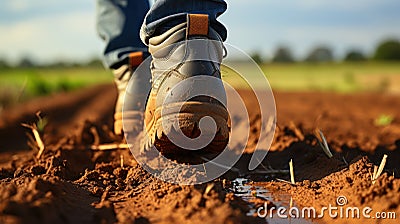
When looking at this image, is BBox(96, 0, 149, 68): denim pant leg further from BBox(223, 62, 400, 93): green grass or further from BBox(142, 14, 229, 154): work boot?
BBox(223, 62, 400, 93): green grass

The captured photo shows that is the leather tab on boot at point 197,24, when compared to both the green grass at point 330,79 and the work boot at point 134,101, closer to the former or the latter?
the work boot at point 134,101

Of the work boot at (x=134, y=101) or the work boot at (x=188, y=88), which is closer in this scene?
the work boot at (x=188, y=88)

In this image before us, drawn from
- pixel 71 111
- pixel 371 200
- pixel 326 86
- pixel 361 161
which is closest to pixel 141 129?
pixel 361 161

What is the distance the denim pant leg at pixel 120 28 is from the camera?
11.4 feet

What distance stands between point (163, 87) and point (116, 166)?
57 cm

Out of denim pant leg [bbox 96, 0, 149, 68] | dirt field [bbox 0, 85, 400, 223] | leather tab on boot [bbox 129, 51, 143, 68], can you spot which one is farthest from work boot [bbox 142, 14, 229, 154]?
denim pant leg [bbox 96, 0, 149, 68]

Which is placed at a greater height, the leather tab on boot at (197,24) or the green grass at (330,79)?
the leather tab on boot at (197,24)

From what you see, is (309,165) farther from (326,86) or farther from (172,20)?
(326,86)

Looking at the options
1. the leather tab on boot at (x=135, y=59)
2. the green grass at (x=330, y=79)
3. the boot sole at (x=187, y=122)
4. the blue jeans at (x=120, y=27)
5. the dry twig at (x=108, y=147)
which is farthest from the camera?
the green grass at (x=330, y=79)

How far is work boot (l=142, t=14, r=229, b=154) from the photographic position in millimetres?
2336

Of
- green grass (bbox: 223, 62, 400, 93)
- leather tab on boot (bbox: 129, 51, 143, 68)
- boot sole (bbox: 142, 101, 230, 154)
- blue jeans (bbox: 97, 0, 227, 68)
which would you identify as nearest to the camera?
boot sole (bbox: 142, 101, 230, 154)

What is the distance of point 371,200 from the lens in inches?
77.3

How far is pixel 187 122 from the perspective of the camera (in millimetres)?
2316

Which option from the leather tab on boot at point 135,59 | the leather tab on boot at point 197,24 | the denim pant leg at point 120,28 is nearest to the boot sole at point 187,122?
the leather tab on boot at point 197,24
